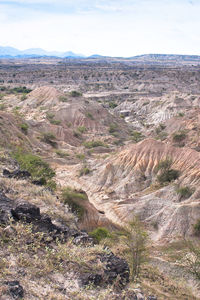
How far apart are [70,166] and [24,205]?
2780 centimetres

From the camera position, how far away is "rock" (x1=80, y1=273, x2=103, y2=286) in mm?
8974

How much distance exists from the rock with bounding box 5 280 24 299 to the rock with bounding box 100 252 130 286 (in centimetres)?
262

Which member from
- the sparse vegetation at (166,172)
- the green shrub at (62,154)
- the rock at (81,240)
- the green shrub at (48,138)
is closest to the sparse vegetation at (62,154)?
the green shrub at (62,154)

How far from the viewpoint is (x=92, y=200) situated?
31.2 metres

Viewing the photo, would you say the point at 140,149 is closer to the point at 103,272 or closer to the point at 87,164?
the point at 87,164

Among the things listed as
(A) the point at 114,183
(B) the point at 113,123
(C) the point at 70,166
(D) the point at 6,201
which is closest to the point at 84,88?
(B) the point at 113,123

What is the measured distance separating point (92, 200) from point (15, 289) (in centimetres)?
2373

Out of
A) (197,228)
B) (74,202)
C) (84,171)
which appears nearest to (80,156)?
(84,171)

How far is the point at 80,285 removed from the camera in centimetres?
883

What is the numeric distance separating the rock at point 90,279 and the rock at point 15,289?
185 centimetres

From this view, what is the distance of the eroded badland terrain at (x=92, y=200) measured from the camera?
30.6 feet

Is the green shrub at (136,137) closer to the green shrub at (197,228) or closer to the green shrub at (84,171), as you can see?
the green shrub at (84,171)

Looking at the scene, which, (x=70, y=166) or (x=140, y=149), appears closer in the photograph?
(x=140, y=149)

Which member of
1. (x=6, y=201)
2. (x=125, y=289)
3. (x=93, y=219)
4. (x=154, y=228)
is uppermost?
(x=6, y=201)
